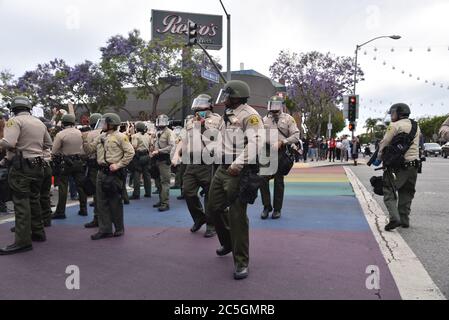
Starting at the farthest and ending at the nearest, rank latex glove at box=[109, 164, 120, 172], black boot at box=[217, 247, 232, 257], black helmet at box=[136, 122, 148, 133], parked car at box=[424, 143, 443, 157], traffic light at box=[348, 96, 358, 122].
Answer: parked car at box=[424, 143, 443, 157]
traffic light at box=[348, 96, 358, 122]
black helmet at box=[136, 122, 148, 133]
latex glove at box=[109, 164, 120, 172]
black boot at box=[217, 247, 232, 257]

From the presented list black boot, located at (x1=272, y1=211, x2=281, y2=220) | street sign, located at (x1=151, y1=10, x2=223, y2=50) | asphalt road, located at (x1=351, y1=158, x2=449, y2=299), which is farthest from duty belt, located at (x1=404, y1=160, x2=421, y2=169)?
street sign, located at (x1=151, y1=10, x2=223, y2=50)

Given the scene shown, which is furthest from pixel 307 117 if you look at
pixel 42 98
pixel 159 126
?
pixel 159 126

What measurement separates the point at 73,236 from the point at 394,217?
15.0 ft

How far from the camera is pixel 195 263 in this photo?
16.1 ft

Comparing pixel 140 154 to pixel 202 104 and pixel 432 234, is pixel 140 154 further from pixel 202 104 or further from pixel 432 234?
pixel 432 234

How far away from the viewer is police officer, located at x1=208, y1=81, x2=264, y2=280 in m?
4.40

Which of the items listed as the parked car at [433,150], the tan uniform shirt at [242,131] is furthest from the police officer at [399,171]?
the parked car at [433,150]

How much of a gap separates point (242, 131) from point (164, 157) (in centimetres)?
494

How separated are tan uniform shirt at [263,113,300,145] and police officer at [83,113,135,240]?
8.35 ft

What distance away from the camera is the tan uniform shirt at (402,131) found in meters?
6.46

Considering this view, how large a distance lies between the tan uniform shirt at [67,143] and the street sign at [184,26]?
87.5ft

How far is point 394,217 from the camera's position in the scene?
647cm

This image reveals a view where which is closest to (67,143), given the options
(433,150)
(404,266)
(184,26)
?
(404,266)

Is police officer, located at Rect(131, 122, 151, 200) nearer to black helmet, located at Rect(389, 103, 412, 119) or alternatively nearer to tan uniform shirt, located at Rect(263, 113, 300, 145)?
tan uniform shirt, located at Rect(263, 113, 300, 145)
